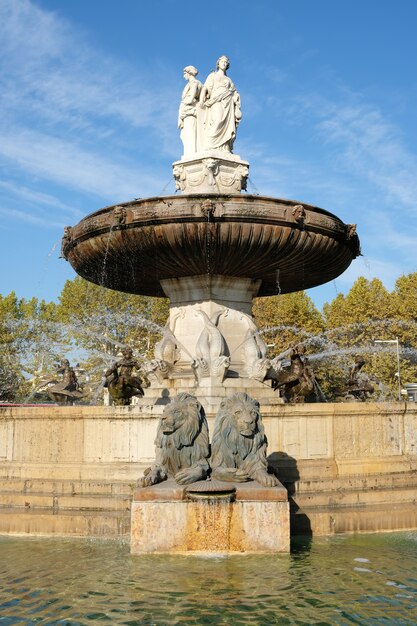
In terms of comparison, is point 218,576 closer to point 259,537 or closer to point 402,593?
point 259,537

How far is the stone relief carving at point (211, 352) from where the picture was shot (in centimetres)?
1022

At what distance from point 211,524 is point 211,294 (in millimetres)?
5546

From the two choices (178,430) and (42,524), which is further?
(42,524)

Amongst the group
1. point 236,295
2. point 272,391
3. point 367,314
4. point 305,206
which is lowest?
point 272,391

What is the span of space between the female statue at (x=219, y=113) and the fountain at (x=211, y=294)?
2 centimetres

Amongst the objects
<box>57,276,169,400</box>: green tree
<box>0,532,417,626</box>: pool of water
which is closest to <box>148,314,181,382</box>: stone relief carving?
<box>0,532,417,626</box>: pool of water

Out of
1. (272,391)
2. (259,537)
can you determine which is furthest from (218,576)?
(272,391)

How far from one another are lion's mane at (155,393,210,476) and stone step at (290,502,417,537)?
1.50 m

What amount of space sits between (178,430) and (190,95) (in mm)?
7629

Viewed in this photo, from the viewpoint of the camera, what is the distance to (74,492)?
8.24 meters

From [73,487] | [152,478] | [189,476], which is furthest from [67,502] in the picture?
[189,476]

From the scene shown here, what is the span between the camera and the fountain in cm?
620

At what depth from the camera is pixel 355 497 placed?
26.6ft

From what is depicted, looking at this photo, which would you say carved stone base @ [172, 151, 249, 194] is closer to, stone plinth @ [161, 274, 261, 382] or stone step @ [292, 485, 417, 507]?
stone plinth @ [161, 274, 261, 382]
